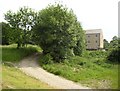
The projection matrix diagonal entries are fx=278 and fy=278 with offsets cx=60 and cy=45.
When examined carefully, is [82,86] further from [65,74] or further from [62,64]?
[62,64]

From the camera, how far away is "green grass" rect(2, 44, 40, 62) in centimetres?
3438

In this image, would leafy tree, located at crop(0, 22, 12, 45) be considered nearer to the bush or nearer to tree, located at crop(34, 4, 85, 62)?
tree, located at crop(34, 4, 85, 62)

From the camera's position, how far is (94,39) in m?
83.6

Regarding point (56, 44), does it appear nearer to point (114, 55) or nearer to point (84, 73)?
point (84, 73)

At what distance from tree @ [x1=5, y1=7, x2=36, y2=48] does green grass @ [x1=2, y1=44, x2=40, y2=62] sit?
1.17m

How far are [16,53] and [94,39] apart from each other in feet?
162

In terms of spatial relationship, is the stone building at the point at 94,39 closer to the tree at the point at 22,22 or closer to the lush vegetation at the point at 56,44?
the lush vegetation at the point at 56,44

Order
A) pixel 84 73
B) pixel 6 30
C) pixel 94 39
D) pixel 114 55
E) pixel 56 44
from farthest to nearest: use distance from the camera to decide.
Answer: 1. pixel 94 39
2. pixel 114 55
3. pixel 6 30
4. pixel 56 44
5. pixel 84 73

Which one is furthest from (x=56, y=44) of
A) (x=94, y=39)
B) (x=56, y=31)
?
(x=94, y=39)

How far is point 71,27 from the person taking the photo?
35.5 metres

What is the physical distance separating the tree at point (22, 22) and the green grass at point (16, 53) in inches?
46.2

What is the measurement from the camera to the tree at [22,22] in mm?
38719

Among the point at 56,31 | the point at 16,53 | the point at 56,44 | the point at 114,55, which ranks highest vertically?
the point at 56,31

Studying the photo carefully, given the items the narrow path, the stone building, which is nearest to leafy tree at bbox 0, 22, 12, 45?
the narrow path
